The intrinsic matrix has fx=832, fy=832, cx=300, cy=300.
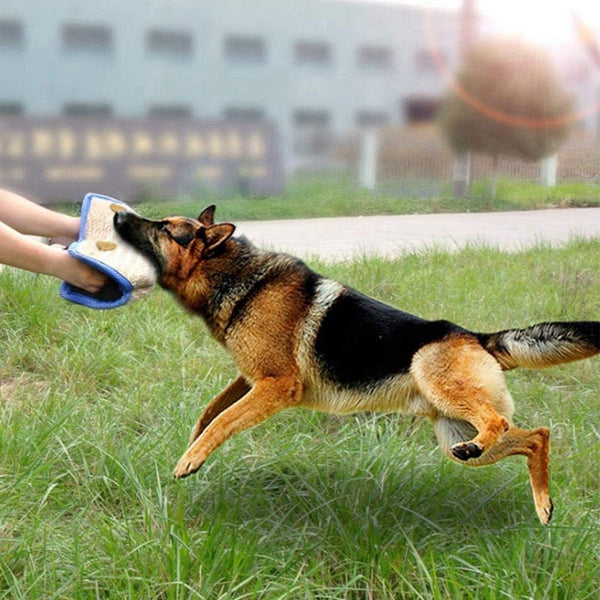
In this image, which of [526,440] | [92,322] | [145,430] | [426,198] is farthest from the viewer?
[92,322]

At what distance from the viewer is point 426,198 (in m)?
1.43

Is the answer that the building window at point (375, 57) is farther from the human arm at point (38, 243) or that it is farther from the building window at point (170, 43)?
the human arm at point (38, 243)

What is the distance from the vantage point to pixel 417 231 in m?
1.86

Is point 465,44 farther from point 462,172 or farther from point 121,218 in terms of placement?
point 121,218

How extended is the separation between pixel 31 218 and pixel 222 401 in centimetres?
42

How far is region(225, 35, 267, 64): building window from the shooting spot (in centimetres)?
119

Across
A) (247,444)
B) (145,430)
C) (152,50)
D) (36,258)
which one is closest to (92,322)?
(145,430)

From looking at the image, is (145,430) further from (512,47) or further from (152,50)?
(512,47)

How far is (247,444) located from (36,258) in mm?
510

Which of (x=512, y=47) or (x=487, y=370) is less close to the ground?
(x=512, y=47)

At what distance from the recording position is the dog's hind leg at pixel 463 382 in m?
1.00

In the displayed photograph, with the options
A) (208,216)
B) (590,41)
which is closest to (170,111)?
(208,216)

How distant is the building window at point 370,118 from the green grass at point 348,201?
0.09 m

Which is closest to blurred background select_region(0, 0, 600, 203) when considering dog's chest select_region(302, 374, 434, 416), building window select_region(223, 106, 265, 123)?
building window select_region(223, 106, 265, 123)
